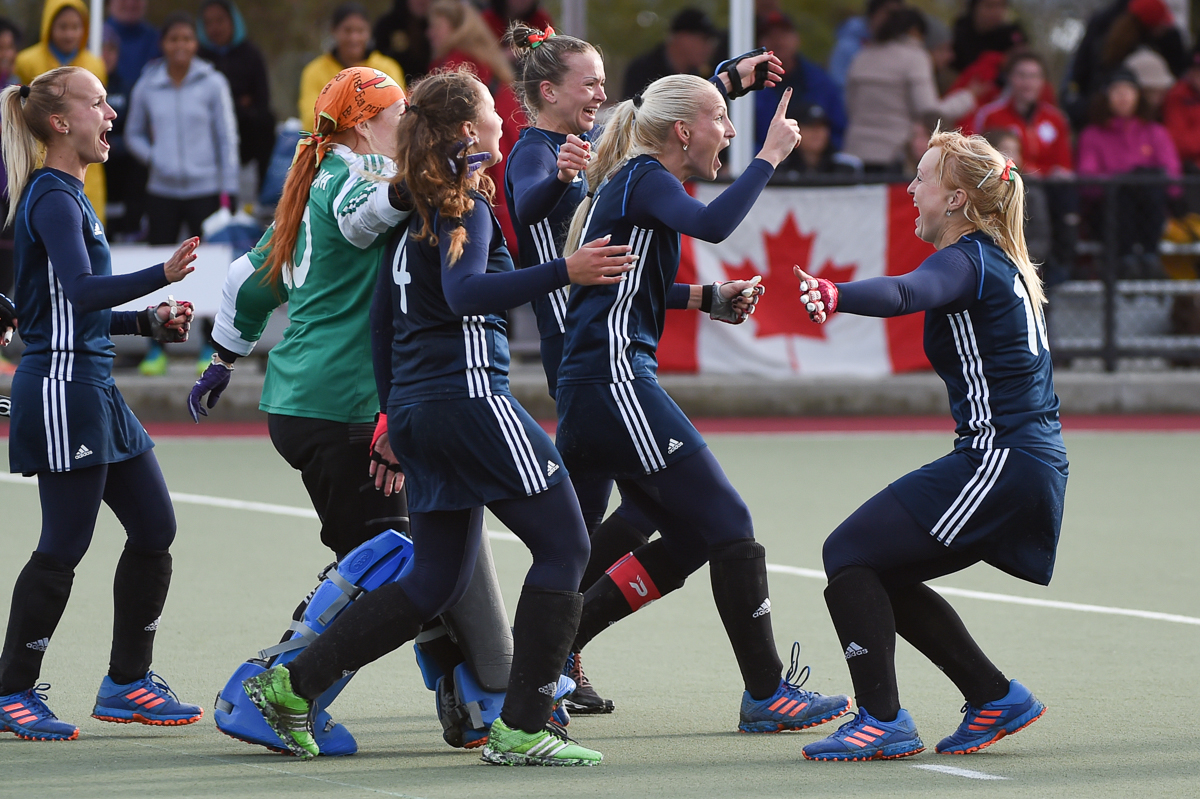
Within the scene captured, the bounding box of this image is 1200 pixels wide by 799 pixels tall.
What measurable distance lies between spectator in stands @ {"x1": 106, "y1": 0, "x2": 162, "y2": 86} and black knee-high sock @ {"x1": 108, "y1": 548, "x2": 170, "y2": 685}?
873 centimetres

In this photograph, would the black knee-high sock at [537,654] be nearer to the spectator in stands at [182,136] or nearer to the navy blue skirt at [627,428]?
the navy blue skirt at [627,428]

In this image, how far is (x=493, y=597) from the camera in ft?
15.2

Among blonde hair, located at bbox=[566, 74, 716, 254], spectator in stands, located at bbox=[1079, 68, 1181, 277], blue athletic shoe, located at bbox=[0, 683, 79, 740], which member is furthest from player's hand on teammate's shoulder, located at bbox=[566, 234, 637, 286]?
spectator in stands, located at bbox=[1079, 68, 1181, 277]

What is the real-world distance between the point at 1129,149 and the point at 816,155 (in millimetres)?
2411

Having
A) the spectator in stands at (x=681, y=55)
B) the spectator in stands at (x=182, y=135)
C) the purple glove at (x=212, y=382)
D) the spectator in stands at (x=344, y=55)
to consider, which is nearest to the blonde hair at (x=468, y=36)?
the spectator in stands at (x=344, y=55)

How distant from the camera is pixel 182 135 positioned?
1192cm

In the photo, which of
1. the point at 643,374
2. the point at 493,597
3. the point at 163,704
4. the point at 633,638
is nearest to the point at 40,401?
the point at 163,704

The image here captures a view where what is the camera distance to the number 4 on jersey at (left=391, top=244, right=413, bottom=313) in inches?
169

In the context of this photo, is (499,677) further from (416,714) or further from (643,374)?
(643,374)

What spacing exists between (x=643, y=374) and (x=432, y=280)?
28.7 inches

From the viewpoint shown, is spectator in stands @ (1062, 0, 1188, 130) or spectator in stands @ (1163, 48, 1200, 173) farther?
spectator in stands @ (1062, 0, 1188, 130)

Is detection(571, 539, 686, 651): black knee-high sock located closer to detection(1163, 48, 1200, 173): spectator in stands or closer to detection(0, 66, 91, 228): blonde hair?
detection(0, 66, 91, 228): blonde hair

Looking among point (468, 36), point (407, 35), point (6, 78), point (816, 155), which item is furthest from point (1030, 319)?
point (6, 78)

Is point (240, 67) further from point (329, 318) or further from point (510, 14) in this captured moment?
point (329, 318)
